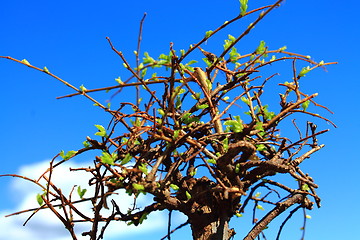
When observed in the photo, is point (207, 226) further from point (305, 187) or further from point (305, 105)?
point (305, 105)

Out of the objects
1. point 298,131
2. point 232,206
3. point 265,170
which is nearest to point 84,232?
point 232,206

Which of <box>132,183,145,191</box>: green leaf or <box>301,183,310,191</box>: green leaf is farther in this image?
<box>301,183,310,191</box>: green leaf

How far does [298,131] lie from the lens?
3.43 meters

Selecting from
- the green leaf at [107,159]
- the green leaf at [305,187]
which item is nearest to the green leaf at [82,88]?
the green leaf at [107,159]

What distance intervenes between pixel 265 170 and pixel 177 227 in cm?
72

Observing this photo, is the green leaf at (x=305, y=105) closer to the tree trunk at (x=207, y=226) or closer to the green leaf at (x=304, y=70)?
the green leaf at (x=304, y=70)

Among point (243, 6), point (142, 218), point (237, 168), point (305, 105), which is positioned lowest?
point (142, 218)

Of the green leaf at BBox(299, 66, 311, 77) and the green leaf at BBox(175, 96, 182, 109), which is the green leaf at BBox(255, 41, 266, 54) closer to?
the green leaf at BBox(299, 66, 311, 77)

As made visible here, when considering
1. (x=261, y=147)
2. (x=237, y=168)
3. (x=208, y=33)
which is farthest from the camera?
(x=261, y=147)

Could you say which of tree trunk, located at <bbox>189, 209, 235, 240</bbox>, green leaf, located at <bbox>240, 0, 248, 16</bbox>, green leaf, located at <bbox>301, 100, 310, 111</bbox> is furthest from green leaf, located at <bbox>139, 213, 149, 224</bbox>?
green leaf, located at <bbox>240, 0, 248, 16</bbox>

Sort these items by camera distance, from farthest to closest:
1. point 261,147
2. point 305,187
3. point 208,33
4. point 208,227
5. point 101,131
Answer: point 305,187 < point 208,227 < point 261,147 < point 101,131 < point 208,33

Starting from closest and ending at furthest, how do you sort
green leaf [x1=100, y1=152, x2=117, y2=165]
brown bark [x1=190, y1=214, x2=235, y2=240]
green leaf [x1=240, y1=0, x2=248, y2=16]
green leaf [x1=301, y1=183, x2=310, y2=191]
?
green leaf [x1=240, y1=0, x2=248, y2=16], green leaf [x1=100, y1=152, x2=117, y2=165], brown bark [x1=190, y1=214, x2=235, y2=240], green leaf [x1=301, y1=183, x2=310, y2=191]

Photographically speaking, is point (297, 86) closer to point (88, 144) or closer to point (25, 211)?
point (88, 144)

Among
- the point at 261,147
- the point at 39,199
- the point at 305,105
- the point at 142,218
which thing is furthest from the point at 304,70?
the point at 39,199
